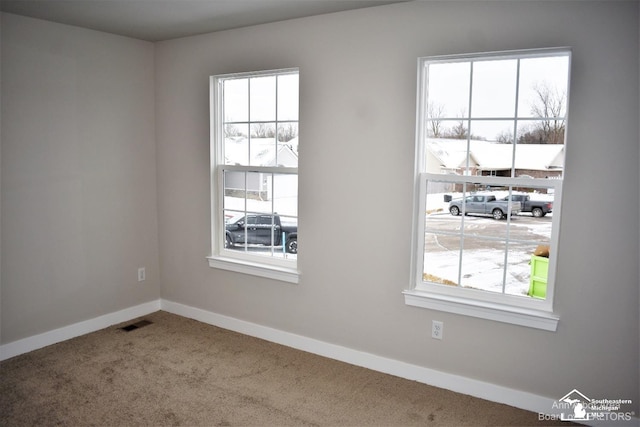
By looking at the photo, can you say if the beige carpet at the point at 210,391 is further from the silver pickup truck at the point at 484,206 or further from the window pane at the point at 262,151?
the window pane at the point at 262,151

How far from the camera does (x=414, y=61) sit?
119 inches

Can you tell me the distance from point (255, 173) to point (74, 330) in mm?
1970

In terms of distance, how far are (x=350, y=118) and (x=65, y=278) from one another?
2.61m

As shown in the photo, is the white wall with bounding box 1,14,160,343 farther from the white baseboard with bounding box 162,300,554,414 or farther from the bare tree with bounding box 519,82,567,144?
the bare tree with bounding box 519,82,567,144

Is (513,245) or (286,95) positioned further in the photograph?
(286,95)

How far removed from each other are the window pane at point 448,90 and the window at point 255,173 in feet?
3.51

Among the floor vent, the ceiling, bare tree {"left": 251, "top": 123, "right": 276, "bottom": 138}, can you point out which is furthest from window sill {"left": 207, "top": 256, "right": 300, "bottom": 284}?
the ceiling

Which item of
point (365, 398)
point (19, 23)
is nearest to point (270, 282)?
point (365, 398)

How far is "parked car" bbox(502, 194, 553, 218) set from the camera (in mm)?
2768

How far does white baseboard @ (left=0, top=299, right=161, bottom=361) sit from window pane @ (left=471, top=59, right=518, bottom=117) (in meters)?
3.36

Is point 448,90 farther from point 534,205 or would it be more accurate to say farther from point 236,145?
point 236,145

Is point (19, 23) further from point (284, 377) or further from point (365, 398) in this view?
point (365, 398)

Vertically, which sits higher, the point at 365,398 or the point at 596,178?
the point at 596,178

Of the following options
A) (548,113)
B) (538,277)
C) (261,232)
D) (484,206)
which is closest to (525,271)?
(538,277)
